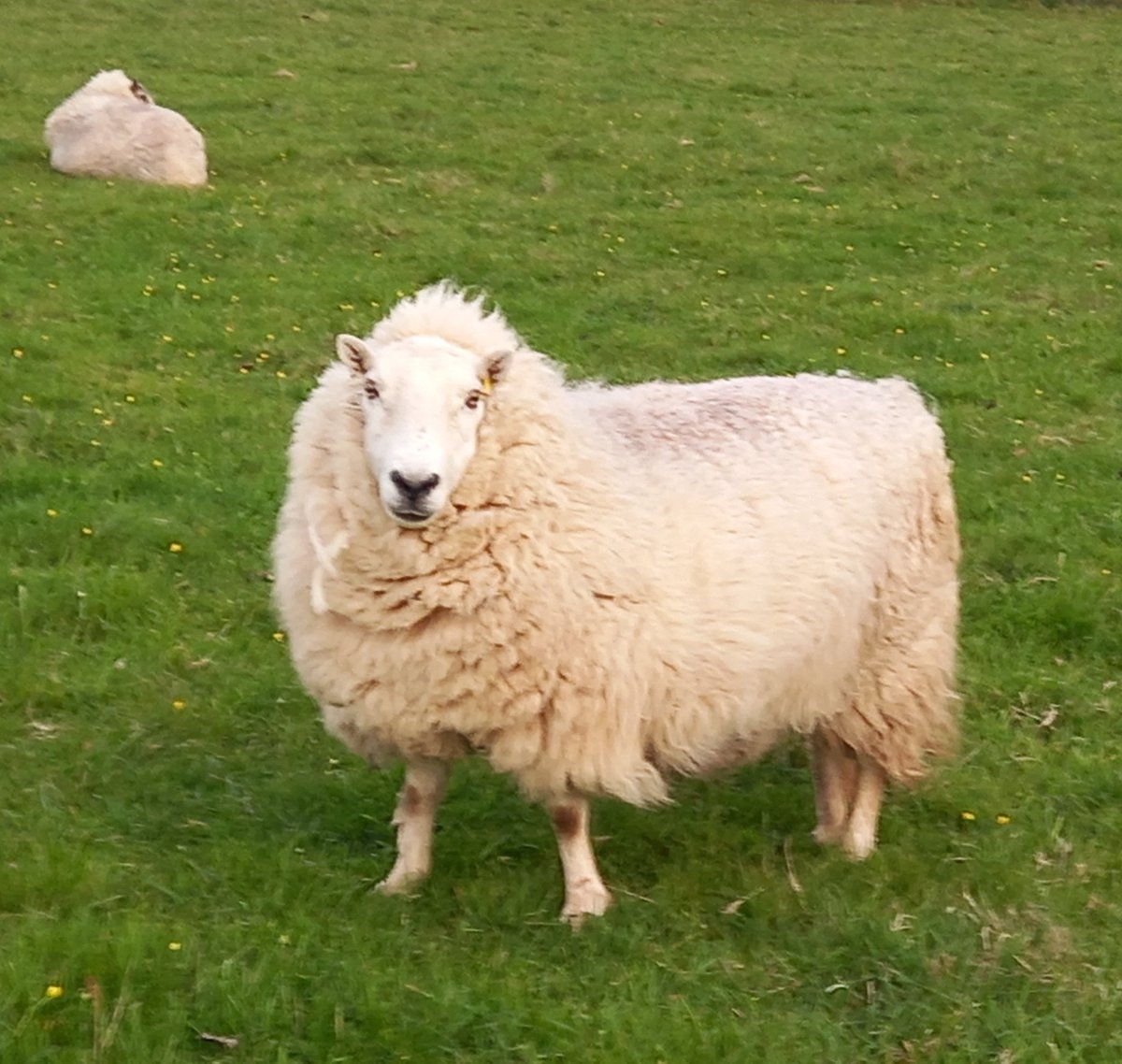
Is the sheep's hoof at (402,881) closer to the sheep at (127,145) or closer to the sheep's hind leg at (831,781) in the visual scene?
the sheep's hind leg at (831,781)

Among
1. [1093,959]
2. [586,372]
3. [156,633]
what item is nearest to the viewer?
[1093,959]

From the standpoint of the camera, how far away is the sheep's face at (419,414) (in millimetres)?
4090

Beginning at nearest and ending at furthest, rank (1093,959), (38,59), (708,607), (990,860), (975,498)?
(1093,959), (708,607), (990,860), (975,498), (38,59)

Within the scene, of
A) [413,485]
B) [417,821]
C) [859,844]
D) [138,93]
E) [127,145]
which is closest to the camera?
[413,485]

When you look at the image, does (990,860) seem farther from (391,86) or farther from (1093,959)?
(391,86)

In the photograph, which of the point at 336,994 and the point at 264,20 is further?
the point at 264,20

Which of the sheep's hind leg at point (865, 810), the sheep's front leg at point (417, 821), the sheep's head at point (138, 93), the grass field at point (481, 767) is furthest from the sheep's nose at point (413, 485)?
the sheep's head at point (138, 93)

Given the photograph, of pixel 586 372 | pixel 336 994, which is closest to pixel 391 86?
pixel 586 372

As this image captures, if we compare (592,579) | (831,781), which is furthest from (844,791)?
(592,579)

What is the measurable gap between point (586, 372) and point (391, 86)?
29.9ft

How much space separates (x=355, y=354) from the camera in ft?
14.4

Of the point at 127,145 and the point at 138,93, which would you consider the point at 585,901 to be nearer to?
the point at 127,145

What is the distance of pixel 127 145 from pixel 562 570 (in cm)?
984

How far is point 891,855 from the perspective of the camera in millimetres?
4906
